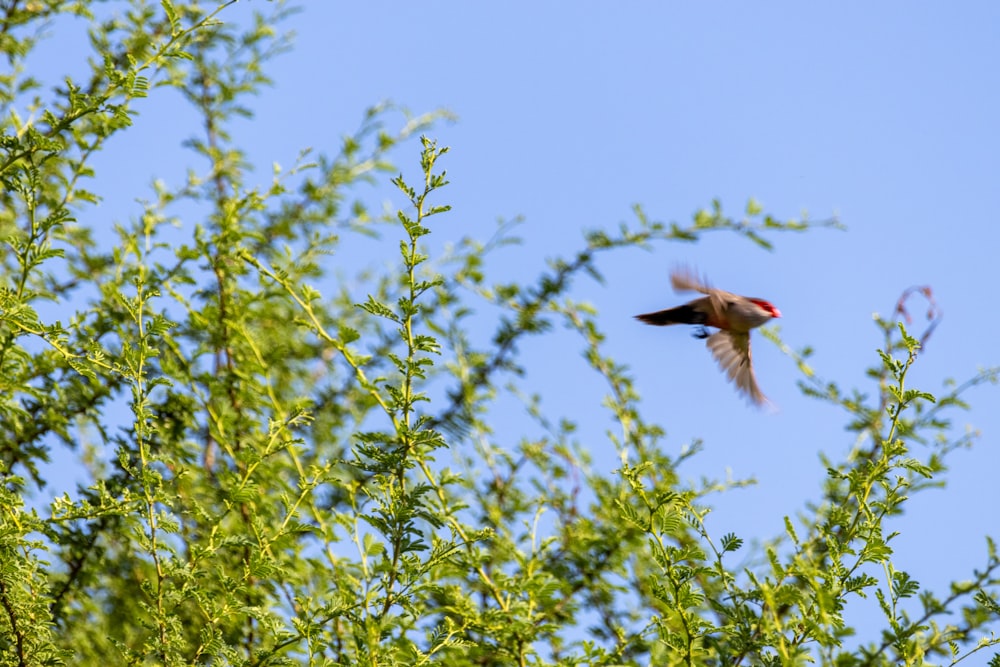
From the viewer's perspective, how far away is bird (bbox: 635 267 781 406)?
14.7 ft

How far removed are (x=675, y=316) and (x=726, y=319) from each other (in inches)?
8.0

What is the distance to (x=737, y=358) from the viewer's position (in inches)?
181

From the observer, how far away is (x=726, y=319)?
15.0 feet

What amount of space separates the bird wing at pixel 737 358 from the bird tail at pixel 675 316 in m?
0.11

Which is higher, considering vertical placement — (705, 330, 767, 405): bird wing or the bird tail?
the bird tail

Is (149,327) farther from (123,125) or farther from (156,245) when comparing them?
(156,245)

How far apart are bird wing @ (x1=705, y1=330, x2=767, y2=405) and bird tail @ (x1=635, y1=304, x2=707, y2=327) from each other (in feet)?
0.35

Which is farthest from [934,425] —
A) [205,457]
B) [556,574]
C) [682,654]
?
[205,457]

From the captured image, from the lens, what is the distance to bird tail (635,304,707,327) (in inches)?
181

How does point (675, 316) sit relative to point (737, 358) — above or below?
above

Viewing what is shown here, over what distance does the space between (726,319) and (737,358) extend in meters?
0.17

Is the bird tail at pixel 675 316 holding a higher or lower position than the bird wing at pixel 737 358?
higher

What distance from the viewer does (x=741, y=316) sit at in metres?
4.55

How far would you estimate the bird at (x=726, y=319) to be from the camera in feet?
14.7
